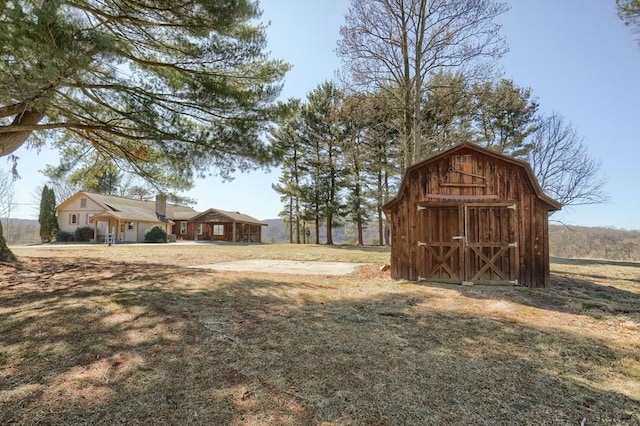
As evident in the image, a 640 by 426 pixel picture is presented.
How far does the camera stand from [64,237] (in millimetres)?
29094

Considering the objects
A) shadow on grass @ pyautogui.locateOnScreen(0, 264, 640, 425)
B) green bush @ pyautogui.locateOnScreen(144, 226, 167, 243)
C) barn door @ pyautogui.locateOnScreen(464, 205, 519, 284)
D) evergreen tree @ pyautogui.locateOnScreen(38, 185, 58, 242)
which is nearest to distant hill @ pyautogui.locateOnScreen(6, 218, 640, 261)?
evergreen tree @ pyautogui.locateOnScreen(38, 185, 58, 242)

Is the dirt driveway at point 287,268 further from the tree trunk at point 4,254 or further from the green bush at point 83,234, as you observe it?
the green bush at point 83,234

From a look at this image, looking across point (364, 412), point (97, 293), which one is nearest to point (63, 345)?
point (97, 293)

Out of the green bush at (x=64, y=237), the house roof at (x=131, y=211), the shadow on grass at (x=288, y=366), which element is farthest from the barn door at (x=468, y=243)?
the green bush at (x=64, y=237)

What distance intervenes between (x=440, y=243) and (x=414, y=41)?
7.23m

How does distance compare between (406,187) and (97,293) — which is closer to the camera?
(97,293)

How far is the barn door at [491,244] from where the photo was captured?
7902 mm

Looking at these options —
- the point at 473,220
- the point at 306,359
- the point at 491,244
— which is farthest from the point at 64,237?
the point at 306,359

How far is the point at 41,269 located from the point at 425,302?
935 centimetres

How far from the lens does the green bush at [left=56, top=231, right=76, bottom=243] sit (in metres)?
29.1

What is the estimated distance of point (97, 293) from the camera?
579cm

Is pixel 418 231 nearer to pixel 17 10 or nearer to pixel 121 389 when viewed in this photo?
pixel 121 389

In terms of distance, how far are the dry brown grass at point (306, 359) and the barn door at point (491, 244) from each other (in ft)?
5.30

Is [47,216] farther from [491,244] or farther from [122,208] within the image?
[491,244]
